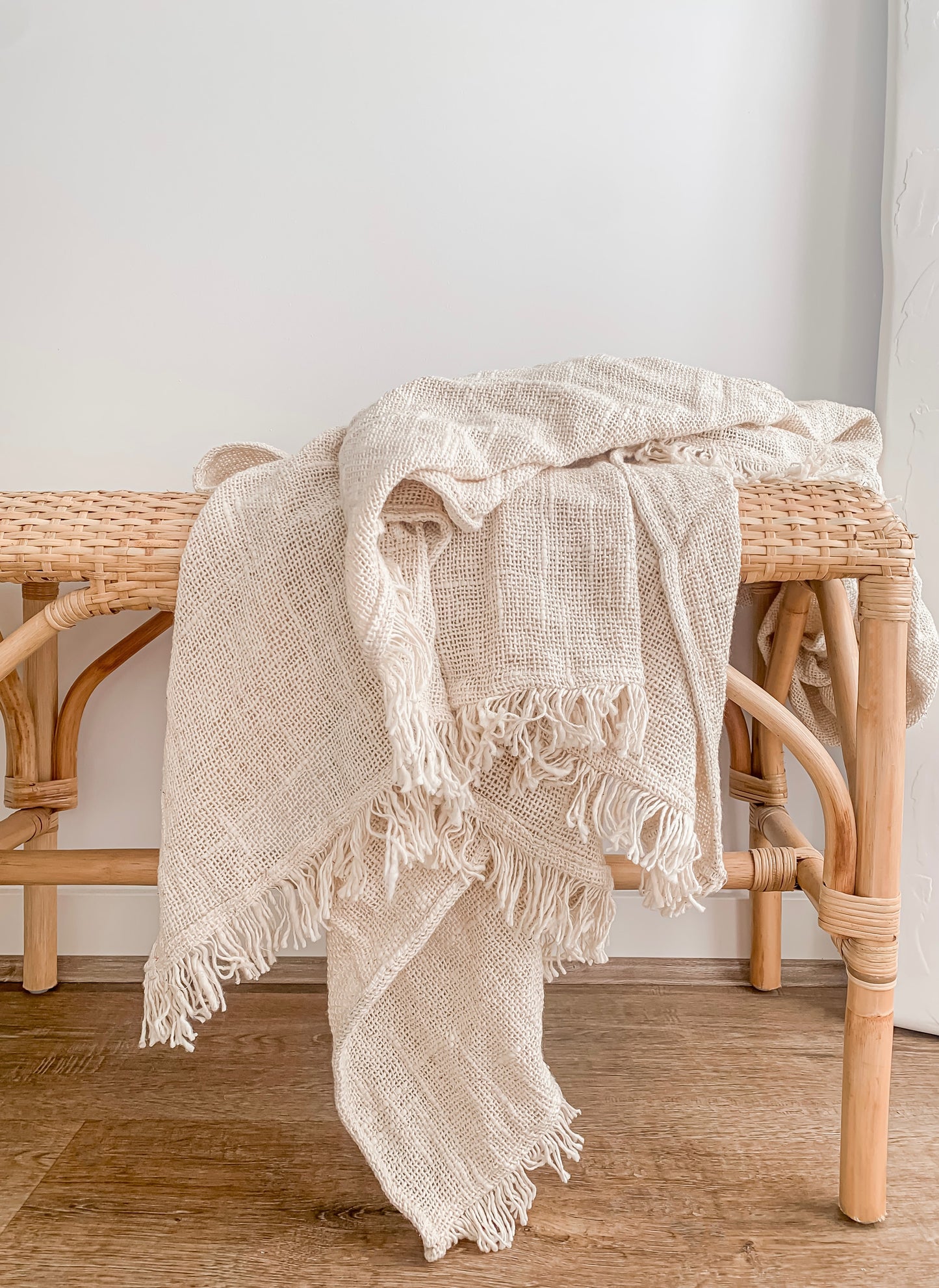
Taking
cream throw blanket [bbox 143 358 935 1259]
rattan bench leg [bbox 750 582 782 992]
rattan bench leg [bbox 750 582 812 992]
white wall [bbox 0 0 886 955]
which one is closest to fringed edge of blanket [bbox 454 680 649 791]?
cream throw blanket [bbox 143 358 935 1259]

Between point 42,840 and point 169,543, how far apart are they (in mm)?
637

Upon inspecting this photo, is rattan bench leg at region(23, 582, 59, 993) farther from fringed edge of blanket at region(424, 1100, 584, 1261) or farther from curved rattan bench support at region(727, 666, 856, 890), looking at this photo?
curved rattan bench support at region(727, 666, 856, 890)

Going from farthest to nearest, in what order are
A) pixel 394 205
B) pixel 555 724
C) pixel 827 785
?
pixel 394 205 < pixel 827 785 < pixel 555 724

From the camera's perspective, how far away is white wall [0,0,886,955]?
114cm

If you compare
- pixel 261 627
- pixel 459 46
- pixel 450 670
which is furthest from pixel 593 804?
pixel 459 46

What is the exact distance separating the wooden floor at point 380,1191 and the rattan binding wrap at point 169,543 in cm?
53

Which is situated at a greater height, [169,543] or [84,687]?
[169,543]

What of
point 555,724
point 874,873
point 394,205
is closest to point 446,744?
point 555,724

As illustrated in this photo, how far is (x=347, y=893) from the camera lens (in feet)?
2.34

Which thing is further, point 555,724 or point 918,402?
point 918,402

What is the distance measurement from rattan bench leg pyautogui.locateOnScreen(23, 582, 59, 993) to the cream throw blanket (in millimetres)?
503

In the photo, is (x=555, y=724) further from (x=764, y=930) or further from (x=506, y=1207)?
(x=764, y=930)

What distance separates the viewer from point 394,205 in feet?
3.78

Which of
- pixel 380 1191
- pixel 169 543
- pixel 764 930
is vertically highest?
pixel 169 543
